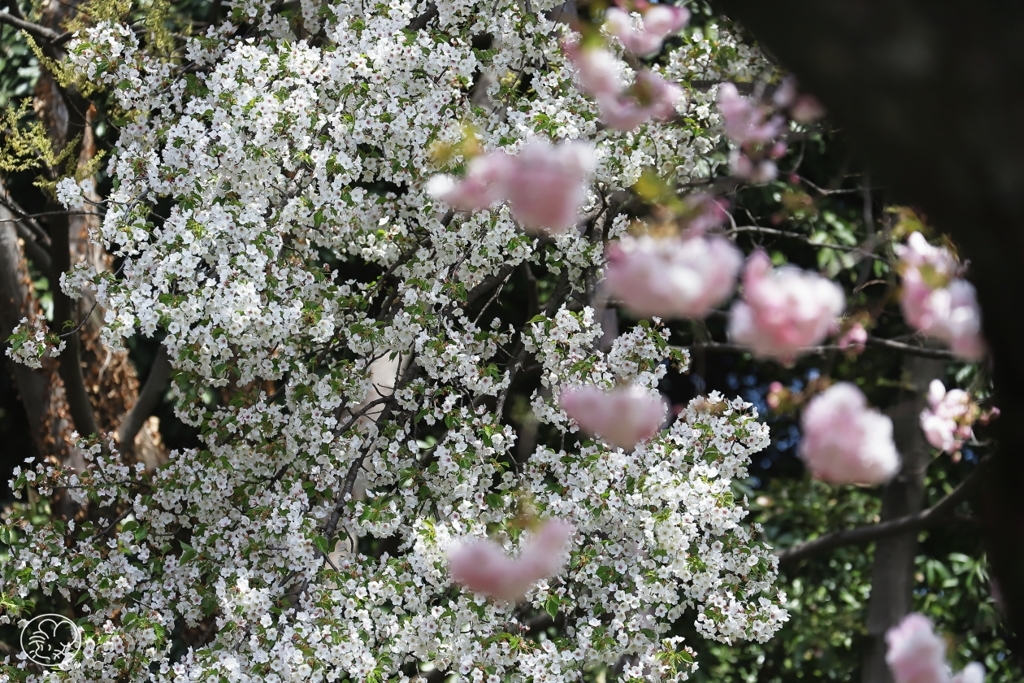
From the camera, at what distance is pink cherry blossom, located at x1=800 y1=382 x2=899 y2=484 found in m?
1.58

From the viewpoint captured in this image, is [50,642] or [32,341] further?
[50,642]

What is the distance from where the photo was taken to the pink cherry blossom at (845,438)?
158 cm

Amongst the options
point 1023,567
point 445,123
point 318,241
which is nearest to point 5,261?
point 318,241

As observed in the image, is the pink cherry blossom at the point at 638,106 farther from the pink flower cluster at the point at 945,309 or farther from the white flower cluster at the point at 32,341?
the white flower cluster at the point at 32,341

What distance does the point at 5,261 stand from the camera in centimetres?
503

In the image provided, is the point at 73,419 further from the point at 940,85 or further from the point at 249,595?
the point at 940,85

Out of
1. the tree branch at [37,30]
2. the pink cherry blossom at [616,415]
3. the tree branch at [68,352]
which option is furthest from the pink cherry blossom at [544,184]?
the tree branch at [37,30]

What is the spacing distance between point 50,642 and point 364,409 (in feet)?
6.71

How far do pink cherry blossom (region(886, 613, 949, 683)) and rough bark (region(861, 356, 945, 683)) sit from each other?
3.72 m

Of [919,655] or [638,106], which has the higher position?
[638,106]

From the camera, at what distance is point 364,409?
149 inches

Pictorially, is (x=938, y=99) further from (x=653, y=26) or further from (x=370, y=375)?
(x=370, y=375)

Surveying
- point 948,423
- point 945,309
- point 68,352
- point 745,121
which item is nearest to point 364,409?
point 68,352

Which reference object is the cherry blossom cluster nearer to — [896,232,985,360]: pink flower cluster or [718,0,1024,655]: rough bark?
[896,232,985,360]: pink flower cluster
